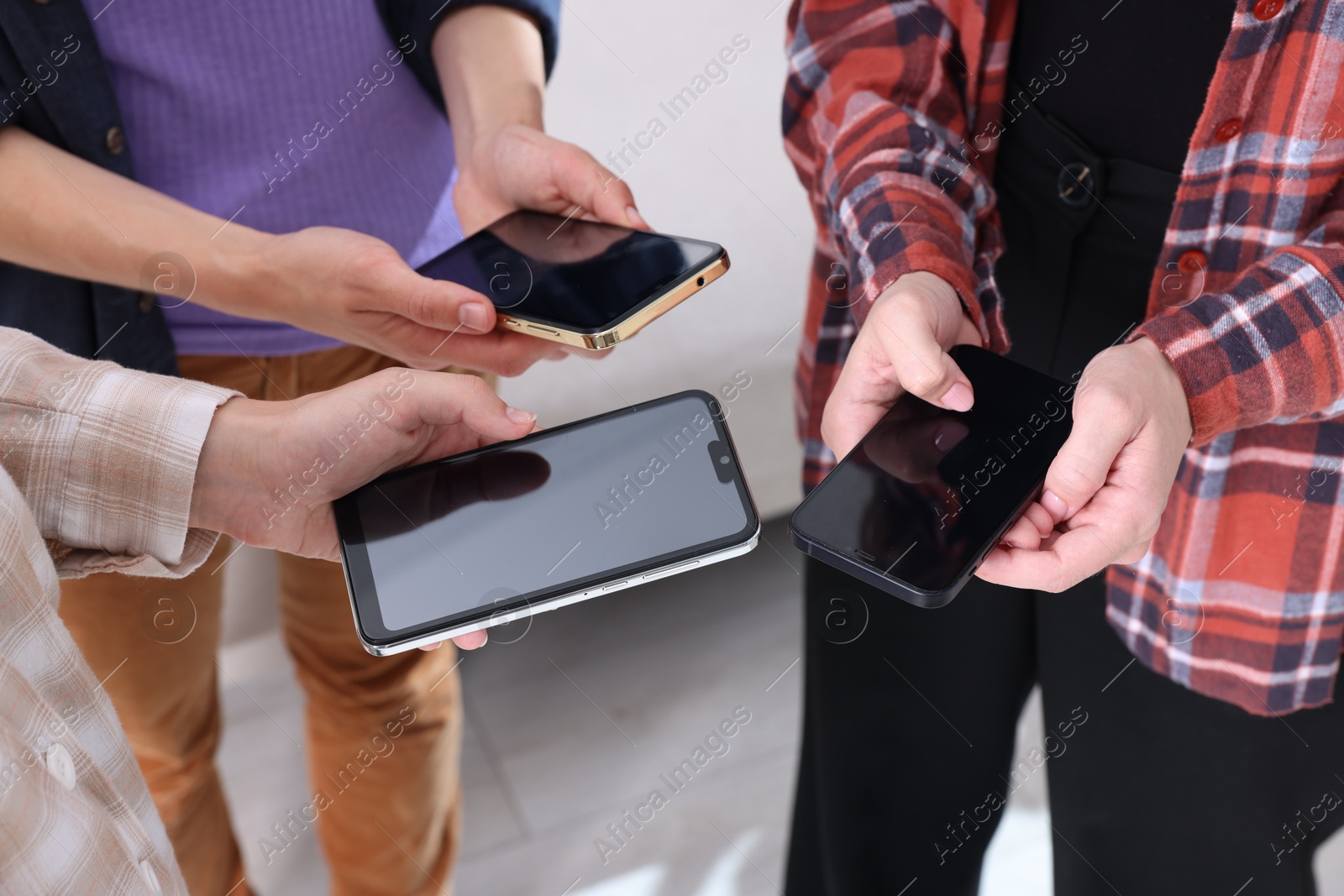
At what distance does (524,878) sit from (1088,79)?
2.93ft

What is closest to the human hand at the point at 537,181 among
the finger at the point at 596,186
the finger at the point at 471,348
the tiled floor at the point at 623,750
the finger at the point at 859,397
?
the finger at the point at 596,186

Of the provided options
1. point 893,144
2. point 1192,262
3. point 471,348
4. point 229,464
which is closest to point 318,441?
point 229,464

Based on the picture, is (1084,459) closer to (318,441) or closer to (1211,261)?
(1211,261)

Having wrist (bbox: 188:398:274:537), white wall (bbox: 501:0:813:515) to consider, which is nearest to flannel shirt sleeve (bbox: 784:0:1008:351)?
wrist (bbox: 188:398:274:537)

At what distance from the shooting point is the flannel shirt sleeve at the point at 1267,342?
47cm

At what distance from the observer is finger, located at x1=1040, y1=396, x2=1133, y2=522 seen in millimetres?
464

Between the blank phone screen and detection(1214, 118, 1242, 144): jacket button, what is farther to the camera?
the blank phone screen

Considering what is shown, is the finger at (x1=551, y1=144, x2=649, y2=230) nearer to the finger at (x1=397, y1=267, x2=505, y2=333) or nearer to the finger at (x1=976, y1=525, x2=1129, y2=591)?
the finger at (x1=397, y1=267, x2=505, y2=333)

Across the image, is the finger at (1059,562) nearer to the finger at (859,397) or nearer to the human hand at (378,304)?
the finger at (859,397)

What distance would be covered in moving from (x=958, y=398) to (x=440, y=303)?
1.02 feet

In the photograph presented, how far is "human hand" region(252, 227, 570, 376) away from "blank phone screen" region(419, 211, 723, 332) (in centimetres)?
3

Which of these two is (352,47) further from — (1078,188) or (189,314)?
(1078,188)

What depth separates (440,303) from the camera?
1.99 feet

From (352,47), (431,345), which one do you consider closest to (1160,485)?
(431,345)
